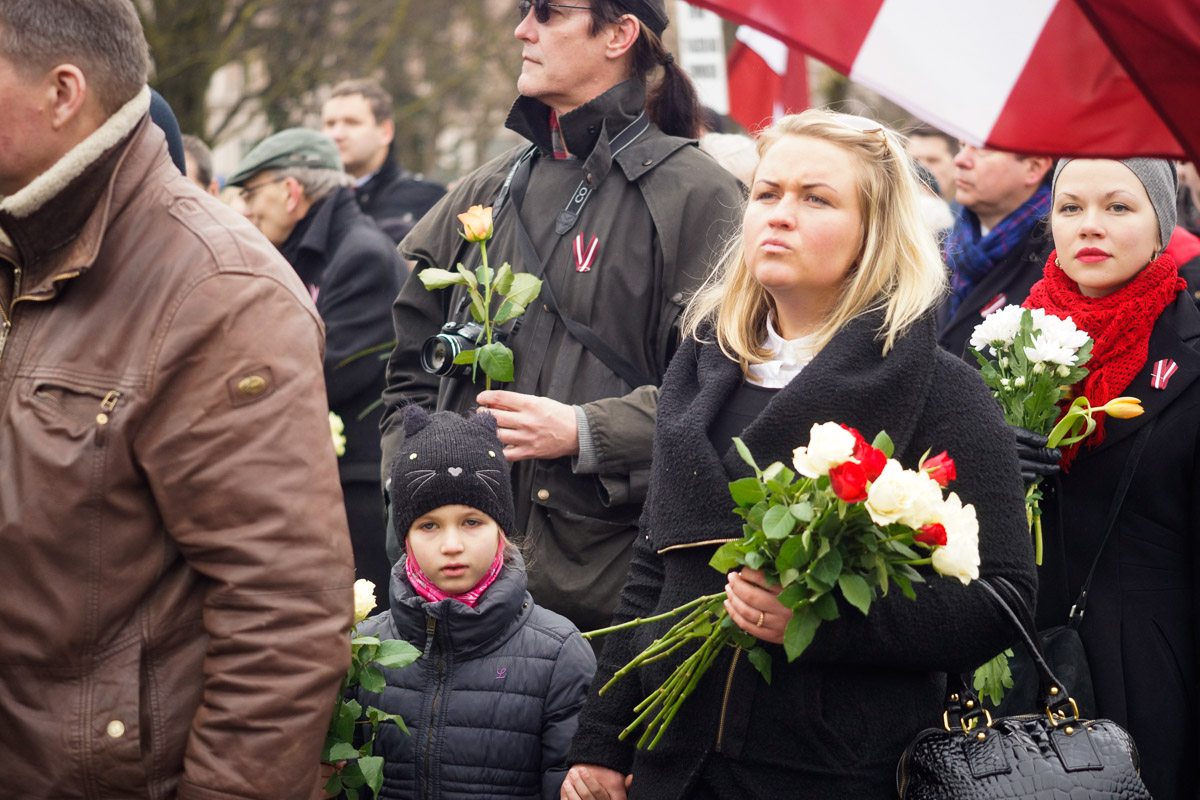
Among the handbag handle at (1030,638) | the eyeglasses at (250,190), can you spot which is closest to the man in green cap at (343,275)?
the eyeglasses at (250,190)

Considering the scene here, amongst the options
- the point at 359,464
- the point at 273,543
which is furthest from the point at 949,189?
the point at 273,543

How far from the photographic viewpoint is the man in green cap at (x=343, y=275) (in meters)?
5.55

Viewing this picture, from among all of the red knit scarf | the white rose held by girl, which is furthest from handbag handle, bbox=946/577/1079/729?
the red knit scarf

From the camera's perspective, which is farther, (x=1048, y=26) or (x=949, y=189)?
(x=949, y=189)

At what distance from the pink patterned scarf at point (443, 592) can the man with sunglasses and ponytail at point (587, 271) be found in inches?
7.0

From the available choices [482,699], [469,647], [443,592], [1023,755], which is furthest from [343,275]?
[1023,755]

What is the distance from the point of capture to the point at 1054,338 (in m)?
3.38

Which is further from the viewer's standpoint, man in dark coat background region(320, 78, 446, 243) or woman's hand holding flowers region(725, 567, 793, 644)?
man in dark coat background region(320, 78, 446, 243)

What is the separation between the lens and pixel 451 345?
3.52 meters

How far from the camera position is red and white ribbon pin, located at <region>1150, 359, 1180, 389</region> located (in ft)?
11.3

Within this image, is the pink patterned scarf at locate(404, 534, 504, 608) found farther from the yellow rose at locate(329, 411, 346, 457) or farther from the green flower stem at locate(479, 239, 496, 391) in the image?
the yellow rose at locate(329, 411, 346, 457)

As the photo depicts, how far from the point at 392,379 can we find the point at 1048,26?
202cm

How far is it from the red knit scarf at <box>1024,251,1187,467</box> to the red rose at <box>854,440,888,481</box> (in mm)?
1461

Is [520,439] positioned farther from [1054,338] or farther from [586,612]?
[1054,338]
